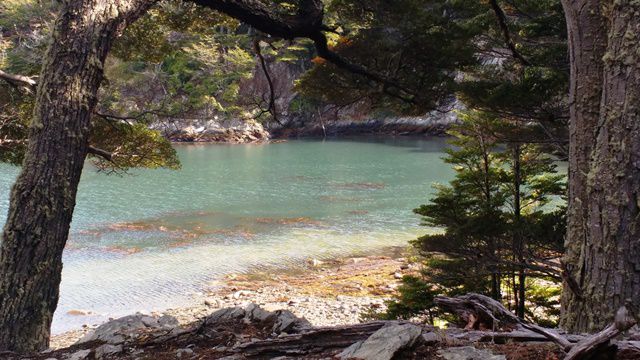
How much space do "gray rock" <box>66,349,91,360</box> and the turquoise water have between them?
286 inches

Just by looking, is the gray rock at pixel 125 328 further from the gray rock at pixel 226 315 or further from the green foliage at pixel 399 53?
the green foliage at pixel 399 53

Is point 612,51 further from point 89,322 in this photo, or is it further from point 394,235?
point 394,235

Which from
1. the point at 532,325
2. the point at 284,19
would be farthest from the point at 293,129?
the point at 532,325

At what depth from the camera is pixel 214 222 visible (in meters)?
17.2

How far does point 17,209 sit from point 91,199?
17.8 metres

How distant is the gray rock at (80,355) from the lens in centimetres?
289

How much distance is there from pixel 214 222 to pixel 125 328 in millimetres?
14076

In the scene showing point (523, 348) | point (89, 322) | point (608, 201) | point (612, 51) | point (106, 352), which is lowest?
point (89, 322)

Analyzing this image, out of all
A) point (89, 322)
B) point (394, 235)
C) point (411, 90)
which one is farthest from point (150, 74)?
point (411, 90)

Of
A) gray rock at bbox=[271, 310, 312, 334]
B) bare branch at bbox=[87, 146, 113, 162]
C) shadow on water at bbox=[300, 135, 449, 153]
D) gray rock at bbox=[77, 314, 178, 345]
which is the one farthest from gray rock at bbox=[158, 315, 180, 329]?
shadow on water at bbox=[300, 135, 449, 153]

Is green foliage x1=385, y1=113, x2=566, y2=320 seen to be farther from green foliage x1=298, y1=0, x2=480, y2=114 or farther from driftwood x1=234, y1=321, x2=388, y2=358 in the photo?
driftwood x1=234, y1=321, x2=388, y2=358

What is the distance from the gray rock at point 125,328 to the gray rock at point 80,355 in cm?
15

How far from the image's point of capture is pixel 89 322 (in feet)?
31.4

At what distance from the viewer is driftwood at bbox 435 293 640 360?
1.60 m
